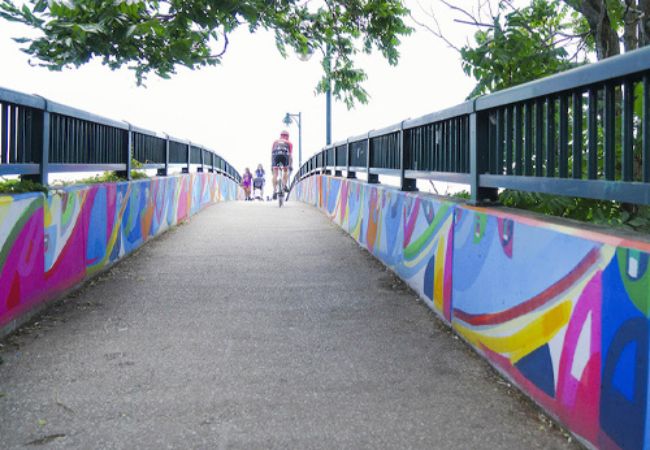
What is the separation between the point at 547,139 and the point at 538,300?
1040mm

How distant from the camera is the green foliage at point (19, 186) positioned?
5.89 metres

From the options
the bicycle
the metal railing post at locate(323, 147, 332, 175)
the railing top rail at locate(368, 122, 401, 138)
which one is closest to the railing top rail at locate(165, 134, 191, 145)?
the metal railing post at locate(323, 147, 332, 175)

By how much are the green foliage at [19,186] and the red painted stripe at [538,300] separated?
3.52 meters

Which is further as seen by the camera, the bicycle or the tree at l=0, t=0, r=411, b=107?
the bicycle

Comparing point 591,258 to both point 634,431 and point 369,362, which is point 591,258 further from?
point 369,362

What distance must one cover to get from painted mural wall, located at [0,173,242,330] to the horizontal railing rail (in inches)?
126

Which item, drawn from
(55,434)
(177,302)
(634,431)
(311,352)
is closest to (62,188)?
(177,302)

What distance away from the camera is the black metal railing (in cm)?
591

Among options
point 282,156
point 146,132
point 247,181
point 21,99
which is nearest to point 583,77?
point 21,99

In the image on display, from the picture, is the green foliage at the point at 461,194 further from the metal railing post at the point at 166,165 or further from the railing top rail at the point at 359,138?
the metal railing post at the point at 166,165

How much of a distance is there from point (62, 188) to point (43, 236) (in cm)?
91

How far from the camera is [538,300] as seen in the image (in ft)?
12.7

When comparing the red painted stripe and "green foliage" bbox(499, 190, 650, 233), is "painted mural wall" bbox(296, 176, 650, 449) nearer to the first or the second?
the red painted stripe

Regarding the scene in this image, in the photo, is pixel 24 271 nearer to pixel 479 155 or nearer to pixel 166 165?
pixel 479 155
